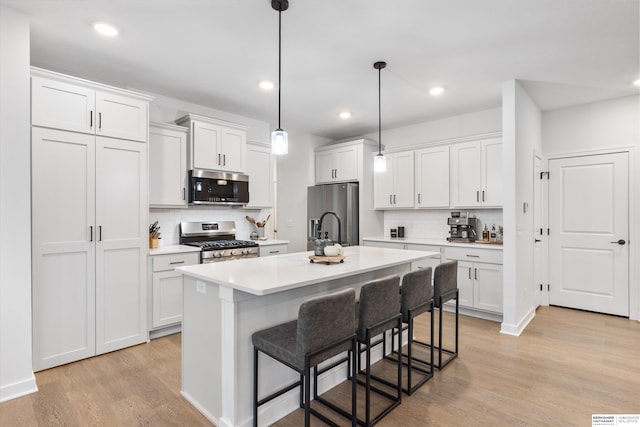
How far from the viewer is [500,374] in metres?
2.69

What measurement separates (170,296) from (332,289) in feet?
6.42

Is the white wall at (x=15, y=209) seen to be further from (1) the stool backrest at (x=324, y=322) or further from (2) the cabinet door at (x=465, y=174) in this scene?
(2) the cabinet door at (x=465, y=174)

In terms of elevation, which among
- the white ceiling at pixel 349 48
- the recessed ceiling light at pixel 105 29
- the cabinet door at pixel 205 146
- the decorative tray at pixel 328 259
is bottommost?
the decorative tray at pixel 328 259

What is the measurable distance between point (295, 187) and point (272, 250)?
1541 mm

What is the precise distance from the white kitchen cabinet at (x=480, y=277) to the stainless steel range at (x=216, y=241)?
2.57 metres

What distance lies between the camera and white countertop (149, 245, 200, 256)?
11.3 feet

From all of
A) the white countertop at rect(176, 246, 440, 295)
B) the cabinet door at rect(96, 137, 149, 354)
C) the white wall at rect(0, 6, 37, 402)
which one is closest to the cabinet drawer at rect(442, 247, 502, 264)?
the white countertop at rect(176, 246, 440, 295)

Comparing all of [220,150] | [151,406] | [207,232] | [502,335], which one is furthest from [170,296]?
[502,335]

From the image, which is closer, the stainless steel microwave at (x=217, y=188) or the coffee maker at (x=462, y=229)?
the stainless steel microwave at (x=217, y=188)

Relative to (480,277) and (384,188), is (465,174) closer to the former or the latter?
(384,188)

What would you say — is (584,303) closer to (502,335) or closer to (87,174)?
(502,335)

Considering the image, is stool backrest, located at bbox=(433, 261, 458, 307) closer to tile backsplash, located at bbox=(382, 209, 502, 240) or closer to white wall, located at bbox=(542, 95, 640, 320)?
tile backsplash, located at bbox=(382, 209, 502, 240)

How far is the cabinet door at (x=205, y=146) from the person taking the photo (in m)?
3.95

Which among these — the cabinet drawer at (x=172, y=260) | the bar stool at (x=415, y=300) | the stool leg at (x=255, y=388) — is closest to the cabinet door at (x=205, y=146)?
the cabinet drawer at (x=172, y=260)
